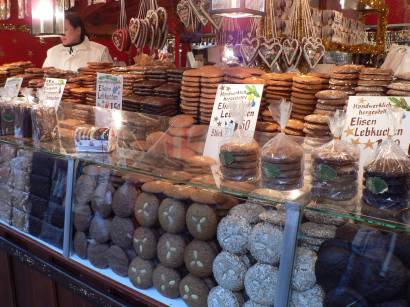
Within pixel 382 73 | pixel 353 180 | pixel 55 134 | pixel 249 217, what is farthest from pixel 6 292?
pixel 382 73

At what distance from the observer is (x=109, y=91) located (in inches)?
108

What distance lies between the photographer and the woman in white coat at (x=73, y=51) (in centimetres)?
491

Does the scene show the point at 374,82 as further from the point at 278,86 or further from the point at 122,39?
the point at 122,39

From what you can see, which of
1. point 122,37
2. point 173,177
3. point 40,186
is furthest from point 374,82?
point 122,37

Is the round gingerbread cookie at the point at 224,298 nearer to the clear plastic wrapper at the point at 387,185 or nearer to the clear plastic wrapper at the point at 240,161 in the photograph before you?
the clear plastic wrapper at the point at 240,161

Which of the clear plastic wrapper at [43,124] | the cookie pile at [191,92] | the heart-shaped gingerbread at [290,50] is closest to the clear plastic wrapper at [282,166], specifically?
the cookie pile at [191,92]

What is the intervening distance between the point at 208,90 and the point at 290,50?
55cm

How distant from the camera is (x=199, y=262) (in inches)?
61.8

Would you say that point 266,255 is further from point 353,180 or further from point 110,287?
point 110,287

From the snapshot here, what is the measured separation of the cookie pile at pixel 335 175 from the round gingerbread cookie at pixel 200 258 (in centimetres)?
44

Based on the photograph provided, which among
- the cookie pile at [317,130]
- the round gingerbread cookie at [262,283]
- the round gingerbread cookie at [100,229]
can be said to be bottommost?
the round gingerbread cookie at [100,229]

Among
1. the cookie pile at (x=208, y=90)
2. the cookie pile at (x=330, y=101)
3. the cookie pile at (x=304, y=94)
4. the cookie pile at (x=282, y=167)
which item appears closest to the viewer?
the cookie pile at (x=282, y=167)

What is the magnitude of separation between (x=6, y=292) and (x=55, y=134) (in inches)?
40.4

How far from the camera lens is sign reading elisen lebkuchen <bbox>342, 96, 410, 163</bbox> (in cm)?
165
